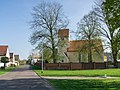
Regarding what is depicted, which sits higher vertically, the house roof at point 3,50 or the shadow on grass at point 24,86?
the house roof at point 3,50

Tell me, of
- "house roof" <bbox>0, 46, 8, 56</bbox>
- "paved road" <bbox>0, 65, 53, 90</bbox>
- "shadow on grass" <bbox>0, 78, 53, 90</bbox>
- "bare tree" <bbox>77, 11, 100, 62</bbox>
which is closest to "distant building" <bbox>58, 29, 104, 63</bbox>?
"bare tree" <bbox>77, 11, 100, 62</bbox>

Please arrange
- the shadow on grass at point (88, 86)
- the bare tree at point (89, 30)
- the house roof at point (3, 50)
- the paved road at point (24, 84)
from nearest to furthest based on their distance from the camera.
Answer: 1. the shadow on grass at point (88, 86)
2. the paved road at point (24, 84)
3. the bare tree at point (89, 30)
4. the house roof at point (3, 50)

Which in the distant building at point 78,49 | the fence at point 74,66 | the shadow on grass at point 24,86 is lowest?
the shadow on grass at point 24,86

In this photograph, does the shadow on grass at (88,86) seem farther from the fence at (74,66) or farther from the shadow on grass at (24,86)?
the fence at (74,66)

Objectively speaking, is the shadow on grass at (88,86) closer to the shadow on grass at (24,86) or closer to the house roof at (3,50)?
the shadow on grass at (24,86)

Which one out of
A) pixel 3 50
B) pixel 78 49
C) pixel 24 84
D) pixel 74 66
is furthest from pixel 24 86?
pixel 3 50

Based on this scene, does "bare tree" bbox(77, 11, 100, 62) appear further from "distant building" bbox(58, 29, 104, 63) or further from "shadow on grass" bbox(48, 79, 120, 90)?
"shadow on grass" bbox(48, 79, 120, 90)

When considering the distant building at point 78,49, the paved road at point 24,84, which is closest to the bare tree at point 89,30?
the distant building at point 78,49

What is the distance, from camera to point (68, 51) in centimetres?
8612

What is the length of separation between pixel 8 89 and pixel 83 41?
45598 millimetres

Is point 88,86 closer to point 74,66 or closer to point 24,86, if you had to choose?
point 24,86

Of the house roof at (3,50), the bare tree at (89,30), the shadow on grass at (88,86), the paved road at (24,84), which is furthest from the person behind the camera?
the house roof at (3,50)

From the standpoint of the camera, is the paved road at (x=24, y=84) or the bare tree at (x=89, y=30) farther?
the bare tree at (x=89, y=30)

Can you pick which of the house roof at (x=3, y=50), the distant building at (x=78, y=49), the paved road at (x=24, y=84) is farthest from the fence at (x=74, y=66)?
the house roof at (x=3, y=50)
